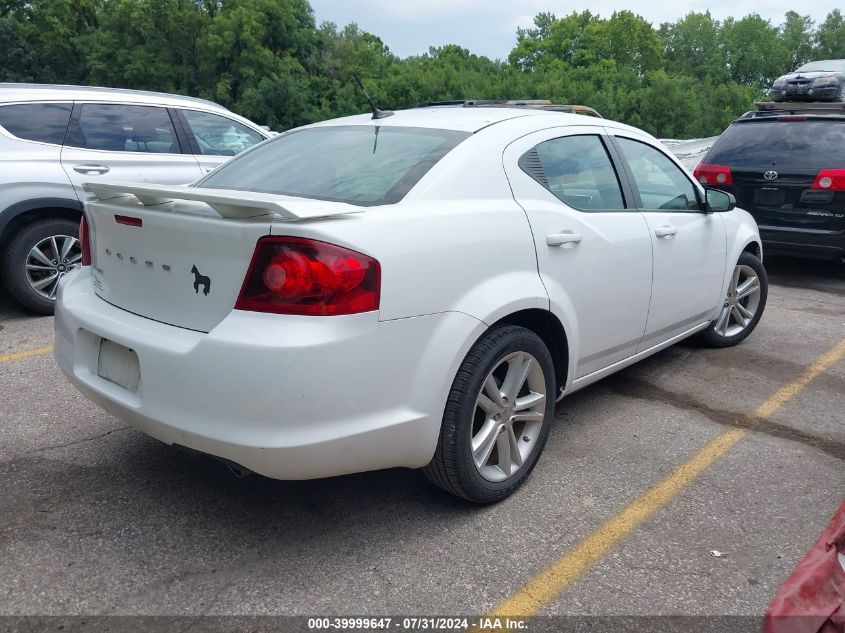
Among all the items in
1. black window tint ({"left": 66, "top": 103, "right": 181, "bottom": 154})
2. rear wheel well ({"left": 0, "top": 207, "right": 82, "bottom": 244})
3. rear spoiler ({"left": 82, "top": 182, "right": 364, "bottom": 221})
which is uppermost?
black window tint ({"left": 66, "top": 103, "right": 181, "bottom": 154})

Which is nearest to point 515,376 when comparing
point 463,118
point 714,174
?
point 463,118

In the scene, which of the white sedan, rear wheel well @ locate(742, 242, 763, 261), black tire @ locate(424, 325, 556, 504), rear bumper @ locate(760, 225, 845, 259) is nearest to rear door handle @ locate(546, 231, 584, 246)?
the white sedan

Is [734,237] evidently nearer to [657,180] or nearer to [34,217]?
[657,180]

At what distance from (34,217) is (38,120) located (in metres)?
0.76

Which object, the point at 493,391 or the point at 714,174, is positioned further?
the point at 714,174

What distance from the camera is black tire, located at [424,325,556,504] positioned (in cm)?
269

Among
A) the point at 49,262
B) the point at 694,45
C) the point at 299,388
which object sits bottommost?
the point at 49,262

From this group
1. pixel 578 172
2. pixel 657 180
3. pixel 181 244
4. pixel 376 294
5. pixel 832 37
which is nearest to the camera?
pixel 376 294

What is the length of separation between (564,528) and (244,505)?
4.17ft

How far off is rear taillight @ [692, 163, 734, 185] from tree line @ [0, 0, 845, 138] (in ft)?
88.5

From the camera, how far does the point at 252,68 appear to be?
46.0 metres

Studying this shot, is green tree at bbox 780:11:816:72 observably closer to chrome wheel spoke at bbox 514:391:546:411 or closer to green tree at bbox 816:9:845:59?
green tree at bbox 816:9:845:59

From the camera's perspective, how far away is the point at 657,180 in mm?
4141

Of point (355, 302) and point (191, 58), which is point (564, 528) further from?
point (191, 58)
